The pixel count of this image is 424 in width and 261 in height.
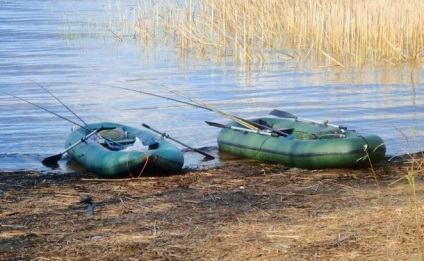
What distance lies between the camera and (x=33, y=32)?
77.8 feet

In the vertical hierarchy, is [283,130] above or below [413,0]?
below

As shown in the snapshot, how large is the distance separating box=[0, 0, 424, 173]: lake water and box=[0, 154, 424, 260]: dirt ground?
1739 millimetres

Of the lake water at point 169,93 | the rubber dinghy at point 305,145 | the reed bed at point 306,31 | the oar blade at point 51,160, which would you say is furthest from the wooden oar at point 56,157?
the reed bed at point 306,31

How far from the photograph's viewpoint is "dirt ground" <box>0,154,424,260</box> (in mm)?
4719

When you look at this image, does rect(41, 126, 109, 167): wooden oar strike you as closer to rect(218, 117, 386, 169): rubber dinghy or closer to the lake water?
the lake water

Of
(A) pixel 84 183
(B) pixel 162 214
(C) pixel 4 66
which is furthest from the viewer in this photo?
(C) pixel 4 66

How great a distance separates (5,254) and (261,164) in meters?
4.41

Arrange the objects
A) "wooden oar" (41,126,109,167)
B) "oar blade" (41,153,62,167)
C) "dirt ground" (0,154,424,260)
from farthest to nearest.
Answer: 1. "oar blade" (41,153,62,167)
2. "wooden oar" (41,126,109,167)
3. "dirt ground" (0,154,424,260)

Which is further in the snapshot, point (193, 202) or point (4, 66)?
point (4, 66)

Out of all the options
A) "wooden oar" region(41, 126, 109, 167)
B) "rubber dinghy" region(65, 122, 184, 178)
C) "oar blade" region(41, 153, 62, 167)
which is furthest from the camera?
"oar blade" region(41, 153, 62, 167)

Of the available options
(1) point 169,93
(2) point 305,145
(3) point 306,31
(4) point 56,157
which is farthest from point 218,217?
(3) point 306,31

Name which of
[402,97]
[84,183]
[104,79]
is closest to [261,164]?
[84,183]

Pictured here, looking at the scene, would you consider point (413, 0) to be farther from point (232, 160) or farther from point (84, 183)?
point (84, 183)

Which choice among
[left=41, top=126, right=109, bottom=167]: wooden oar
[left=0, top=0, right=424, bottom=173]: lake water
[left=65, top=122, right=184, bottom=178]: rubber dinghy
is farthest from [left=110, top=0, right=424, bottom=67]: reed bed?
[left=41, top=126, right=109, bottom=167]: wooden oar
